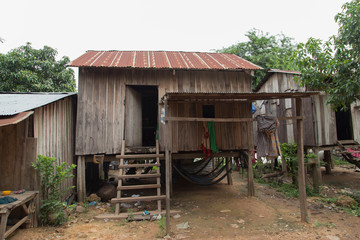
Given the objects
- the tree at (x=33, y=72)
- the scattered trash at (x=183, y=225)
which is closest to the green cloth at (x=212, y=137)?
the scattered trash at (x=183, y=225)

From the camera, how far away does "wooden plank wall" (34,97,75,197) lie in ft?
16.3

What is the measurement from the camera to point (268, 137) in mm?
6262

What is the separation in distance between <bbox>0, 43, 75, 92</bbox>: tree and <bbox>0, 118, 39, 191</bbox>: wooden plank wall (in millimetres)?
6531

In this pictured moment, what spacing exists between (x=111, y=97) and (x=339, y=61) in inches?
295

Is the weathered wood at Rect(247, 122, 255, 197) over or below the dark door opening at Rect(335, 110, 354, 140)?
below

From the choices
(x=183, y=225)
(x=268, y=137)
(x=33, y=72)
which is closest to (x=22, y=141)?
(x=183, y=225)

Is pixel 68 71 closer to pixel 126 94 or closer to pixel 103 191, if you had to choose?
pixel 126 94

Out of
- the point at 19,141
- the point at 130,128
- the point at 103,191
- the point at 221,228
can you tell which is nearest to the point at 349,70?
the point at 221,228

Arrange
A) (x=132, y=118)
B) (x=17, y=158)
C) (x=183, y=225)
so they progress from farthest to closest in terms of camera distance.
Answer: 1. (x=132, y=118)
2. (x=183, y=225)
3. (x=17, y=158)

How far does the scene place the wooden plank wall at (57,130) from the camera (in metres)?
4.98

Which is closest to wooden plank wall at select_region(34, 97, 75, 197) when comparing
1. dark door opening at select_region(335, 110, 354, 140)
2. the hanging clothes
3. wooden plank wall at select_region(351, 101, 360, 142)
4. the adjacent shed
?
the adjacent shed

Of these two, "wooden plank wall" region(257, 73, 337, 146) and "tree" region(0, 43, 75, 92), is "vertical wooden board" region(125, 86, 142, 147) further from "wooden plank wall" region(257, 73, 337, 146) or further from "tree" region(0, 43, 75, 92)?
"wooden plank wall" region(257, 73, 337, 146)

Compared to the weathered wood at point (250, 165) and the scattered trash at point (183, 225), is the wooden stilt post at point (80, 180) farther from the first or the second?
the weathered wood at point (250, 165)

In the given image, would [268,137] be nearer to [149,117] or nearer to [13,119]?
[13,119]
